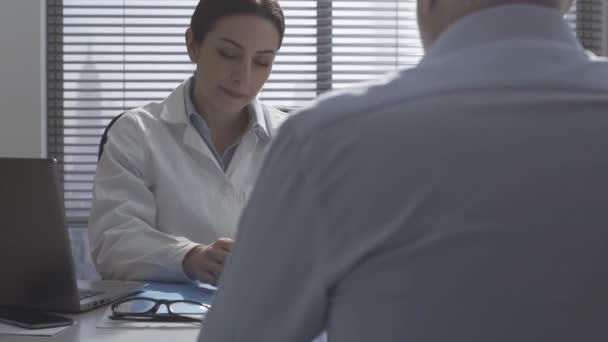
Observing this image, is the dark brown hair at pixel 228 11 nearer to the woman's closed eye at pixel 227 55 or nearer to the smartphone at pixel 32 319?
the woman's closed eye at pixel 227 55

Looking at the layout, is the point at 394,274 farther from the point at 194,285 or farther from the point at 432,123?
the point at 194,285

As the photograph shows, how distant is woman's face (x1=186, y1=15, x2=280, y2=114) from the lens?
1970mm

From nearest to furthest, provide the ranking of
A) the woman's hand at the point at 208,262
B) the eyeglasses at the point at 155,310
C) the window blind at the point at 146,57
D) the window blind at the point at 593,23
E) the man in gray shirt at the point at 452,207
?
the man in gray shirt at the point at 452,207
the eyeglasses at the point at 155,310
the woman's hand at the point at 208,262
the window blind at the point at 146,57
the window blind at the point at 593,23

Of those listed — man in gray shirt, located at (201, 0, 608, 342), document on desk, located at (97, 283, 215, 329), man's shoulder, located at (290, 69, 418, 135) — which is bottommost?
document on desk, located at (97, 283, 215, 329)

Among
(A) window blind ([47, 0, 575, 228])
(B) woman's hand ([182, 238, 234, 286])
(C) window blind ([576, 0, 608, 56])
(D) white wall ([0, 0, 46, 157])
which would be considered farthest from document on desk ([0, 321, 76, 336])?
(C) window blind ([576, 0, 608, 56])

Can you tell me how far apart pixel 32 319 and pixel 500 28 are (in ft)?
3.09

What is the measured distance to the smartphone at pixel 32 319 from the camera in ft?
3.98

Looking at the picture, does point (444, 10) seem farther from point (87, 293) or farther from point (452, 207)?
point (87, 293)

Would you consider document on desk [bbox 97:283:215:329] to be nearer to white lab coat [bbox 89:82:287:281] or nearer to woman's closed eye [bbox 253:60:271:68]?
white lab coat [bbox 89:82:287:281]

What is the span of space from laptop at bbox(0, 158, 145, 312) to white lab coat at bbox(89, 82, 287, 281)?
43 cm

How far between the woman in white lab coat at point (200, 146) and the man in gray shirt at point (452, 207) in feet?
4.24

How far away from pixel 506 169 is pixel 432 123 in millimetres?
63

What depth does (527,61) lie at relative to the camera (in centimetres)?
61

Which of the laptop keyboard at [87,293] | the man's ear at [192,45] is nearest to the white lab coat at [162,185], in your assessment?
the man's ear at [192,45]
